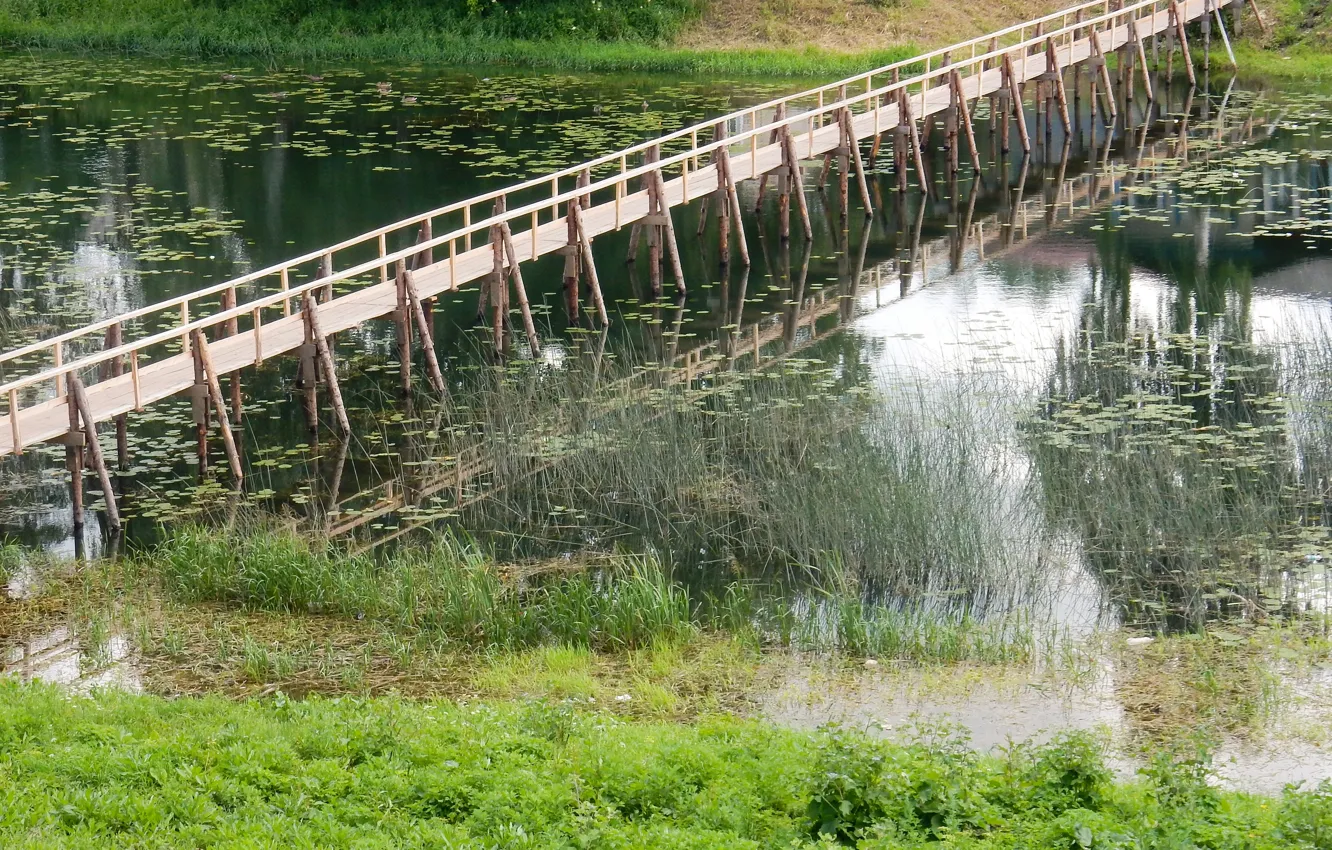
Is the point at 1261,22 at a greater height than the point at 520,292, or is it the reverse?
the point at 1261,22

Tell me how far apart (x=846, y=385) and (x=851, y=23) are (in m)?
28.7

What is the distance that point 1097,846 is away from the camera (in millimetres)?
7203

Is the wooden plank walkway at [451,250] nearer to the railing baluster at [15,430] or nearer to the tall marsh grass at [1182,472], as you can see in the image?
the railing baluster at [15,430]

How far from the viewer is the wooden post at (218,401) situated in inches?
603

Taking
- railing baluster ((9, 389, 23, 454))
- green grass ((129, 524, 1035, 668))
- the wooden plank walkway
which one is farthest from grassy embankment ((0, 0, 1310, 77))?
green grass ((129, 524, 1035, 668))

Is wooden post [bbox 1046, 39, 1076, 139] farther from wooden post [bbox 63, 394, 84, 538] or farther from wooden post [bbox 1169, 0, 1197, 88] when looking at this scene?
wooden post [bbox 63, 394, 84, 538]

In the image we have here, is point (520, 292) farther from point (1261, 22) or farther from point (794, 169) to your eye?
point (1261, 22)

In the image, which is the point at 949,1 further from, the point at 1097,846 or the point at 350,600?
the point at 1097,846

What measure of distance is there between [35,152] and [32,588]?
75.1 feet

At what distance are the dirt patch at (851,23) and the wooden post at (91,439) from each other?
31.3 m

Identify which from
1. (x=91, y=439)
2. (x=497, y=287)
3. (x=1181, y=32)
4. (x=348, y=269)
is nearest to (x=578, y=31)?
(x=1181, y=32)

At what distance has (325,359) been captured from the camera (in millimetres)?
16719

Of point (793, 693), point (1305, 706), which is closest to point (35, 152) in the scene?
point (793, 693)

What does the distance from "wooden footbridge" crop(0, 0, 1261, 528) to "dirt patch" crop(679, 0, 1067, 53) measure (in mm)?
6844
